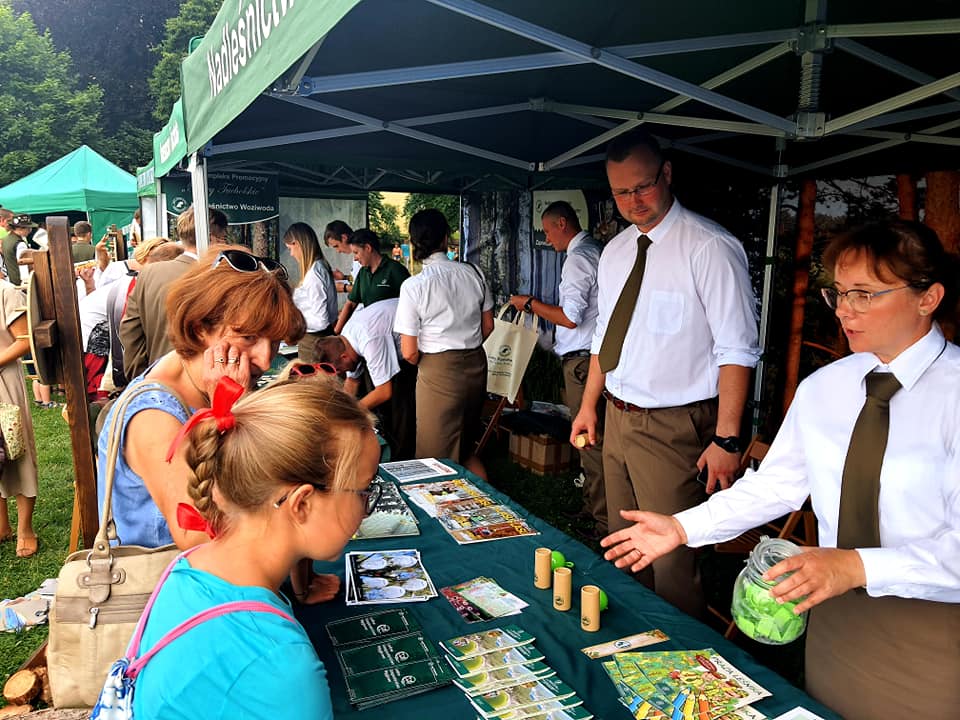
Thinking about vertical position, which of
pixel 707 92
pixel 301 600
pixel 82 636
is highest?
pixel 707 92

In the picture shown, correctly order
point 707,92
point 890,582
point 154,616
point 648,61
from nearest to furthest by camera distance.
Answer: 1. point 154,616
2. point 890,582
3. point 707,92
4. point 648,61

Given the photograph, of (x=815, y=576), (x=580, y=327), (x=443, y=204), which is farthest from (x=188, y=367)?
(x=443, y=204)

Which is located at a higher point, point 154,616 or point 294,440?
point 294,440

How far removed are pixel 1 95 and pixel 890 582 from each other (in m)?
30.3

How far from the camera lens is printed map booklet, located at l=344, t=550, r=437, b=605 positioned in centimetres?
182

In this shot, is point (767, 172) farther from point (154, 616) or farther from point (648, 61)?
point (154, 616)

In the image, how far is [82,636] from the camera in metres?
1.42

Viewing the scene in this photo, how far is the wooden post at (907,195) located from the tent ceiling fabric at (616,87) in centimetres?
13

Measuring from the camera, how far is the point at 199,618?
1.01 metres

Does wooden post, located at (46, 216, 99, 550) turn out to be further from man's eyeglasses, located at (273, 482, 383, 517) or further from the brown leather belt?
the brown leather belt

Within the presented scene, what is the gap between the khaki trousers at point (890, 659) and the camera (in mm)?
1372

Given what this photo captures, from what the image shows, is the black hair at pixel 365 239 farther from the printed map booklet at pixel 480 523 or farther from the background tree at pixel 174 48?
the background tree at pixel 174 48

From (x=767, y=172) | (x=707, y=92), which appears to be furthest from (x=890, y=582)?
(x=767, y=172)

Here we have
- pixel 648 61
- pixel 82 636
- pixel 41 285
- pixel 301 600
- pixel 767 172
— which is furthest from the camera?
pixel 767 172
